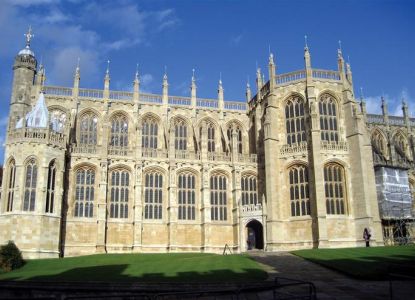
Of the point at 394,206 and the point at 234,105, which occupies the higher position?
the point at 234,105

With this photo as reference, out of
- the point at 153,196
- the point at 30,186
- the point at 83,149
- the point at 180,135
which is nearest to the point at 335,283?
the point at 153,196

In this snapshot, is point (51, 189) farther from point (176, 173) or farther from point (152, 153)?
point (176, 173)

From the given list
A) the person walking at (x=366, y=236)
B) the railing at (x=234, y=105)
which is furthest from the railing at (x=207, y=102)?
the person walking at (x=366, y=236)

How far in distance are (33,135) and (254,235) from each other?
23.7m

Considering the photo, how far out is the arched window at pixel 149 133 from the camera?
47.8 meters

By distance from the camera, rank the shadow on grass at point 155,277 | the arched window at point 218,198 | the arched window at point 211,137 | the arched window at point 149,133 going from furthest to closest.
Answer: the arched window at point 211,137, the arched window at point 149,133, the arched window at point 218,198, the shadow on grass at point 155,277

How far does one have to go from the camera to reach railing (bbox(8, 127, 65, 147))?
→ 123 ft

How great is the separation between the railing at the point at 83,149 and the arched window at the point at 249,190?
15489mm

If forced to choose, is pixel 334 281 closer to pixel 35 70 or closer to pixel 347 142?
pixel 347 142

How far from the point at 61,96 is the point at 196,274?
3026 centimetres

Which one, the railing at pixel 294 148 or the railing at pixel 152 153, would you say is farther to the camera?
the railing at pixel 152 153

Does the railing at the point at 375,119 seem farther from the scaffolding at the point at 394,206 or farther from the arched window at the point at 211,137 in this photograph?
the arched window at the point at 211,137

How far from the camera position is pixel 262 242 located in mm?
43500

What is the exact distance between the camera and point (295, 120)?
4425cm
